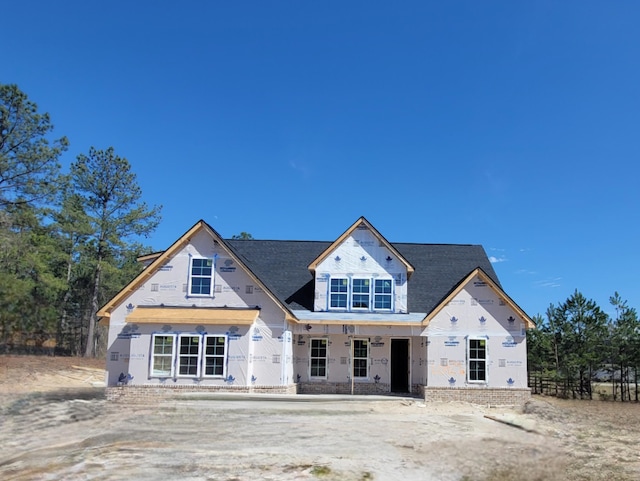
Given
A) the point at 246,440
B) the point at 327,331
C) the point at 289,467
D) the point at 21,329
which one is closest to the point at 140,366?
the point at 327,331

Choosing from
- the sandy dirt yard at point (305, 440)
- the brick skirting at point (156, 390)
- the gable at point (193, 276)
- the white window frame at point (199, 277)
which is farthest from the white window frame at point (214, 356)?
the white window frame at point (199, 277)

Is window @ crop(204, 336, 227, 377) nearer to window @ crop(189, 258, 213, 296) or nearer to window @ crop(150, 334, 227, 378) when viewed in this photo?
window @ crop(150, 334, 227, 378)

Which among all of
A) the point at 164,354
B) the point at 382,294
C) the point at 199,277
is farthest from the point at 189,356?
the point at 382,294

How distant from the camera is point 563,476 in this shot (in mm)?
9086

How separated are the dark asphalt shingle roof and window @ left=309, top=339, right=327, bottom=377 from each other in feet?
4.94

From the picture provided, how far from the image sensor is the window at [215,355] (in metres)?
18.4

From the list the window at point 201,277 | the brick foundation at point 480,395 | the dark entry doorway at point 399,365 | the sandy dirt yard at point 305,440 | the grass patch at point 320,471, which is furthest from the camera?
the dark entry doorway at point 399,365

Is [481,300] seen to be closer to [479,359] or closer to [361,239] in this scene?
[479,359]

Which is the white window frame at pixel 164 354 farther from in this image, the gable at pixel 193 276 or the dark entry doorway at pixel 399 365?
the dark entry doorway at pixel 399 365

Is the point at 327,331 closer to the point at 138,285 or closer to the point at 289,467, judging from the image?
the point at 138,285

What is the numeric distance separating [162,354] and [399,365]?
380 inches

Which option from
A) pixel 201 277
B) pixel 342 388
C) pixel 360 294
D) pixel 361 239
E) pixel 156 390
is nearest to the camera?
pixel 156 390

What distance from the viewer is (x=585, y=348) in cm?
2609

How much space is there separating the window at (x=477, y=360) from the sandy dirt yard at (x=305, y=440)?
52.3 inches
